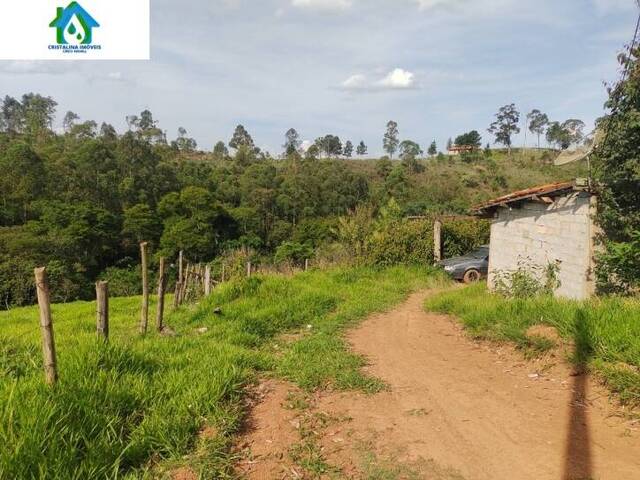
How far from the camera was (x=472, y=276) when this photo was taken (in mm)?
14148

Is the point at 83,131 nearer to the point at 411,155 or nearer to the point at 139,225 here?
the point at 139,225

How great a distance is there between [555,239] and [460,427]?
242 inches

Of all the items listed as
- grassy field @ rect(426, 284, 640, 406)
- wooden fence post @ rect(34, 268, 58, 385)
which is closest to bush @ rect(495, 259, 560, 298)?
grassy field @ rect(426, 284, 640, 406)

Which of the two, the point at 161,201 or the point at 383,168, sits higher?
the point at 383,168

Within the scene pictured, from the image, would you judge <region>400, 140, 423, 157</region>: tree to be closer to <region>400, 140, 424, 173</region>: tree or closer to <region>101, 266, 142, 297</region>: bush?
<region>400, 140, 424, 173</region>: tree

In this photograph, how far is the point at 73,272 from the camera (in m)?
29.5

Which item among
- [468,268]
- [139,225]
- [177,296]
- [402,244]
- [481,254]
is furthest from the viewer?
[139,225]

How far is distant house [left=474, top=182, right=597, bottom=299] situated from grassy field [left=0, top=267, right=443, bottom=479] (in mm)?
4682

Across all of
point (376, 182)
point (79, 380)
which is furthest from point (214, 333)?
point (376, 182)

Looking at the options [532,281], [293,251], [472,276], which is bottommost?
[293,251]

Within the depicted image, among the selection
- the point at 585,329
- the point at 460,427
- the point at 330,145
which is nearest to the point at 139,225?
the point at 585,329

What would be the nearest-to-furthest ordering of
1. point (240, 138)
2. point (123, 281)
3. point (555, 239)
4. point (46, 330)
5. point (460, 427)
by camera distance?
point (46, 330), point (460, 427), point (555, 239), point (123, 281), point (240, 138)

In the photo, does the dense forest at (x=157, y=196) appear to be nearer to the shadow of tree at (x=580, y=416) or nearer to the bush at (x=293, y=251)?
the bush at (x=293, y=251)

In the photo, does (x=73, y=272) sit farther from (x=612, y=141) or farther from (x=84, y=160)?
(x=612, y=141)
